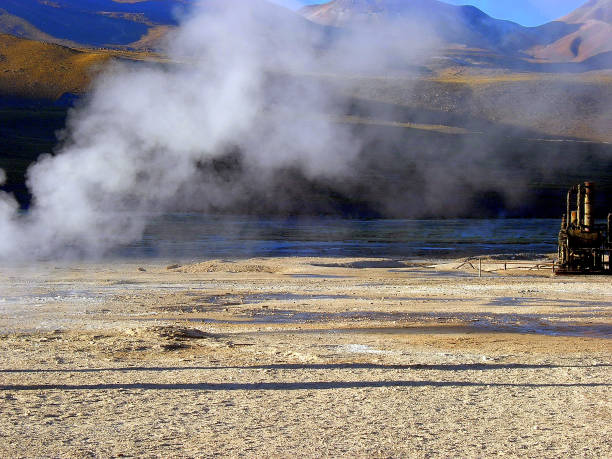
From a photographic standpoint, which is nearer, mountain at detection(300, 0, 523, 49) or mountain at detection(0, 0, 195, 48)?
mountain at detection(300, 0, 523, 49)

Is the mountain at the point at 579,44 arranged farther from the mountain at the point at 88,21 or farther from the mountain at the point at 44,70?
the mountain at the point at 88,21

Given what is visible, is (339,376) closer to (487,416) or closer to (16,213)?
(487,416)

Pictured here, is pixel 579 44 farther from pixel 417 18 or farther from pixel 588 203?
pixel 588 203

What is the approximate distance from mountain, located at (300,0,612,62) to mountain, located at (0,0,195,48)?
184 ft

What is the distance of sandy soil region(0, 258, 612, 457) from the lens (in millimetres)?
6602

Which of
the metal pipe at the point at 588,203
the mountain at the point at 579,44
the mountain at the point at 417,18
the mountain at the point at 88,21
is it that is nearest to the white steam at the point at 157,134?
the mountain at the point at 417,18

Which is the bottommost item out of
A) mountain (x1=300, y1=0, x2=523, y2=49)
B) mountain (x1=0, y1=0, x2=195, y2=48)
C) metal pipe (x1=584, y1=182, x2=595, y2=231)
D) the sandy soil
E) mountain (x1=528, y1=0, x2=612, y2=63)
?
the sandy soil

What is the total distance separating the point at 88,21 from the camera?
6575 inches

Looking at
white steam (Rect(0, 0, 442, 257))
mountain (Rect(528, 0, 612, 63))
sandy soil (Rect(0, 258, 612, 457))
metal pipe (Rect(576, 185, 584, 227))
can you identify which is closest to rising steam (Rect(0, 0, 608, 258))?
white steam (Rect(0, 0, 442, 257))

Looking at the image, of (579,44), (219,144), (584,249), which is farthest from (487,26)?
(584,249)

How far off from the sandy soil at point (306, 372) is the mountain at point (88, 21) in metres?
128

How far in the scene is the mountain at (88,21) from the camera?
493 feet

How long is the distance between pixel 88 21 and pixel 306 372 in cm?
16909

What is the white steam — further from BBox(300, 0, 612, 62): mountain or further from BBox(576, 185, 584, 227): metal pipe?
BBox(576, 185, 584, 227): metal pipe
